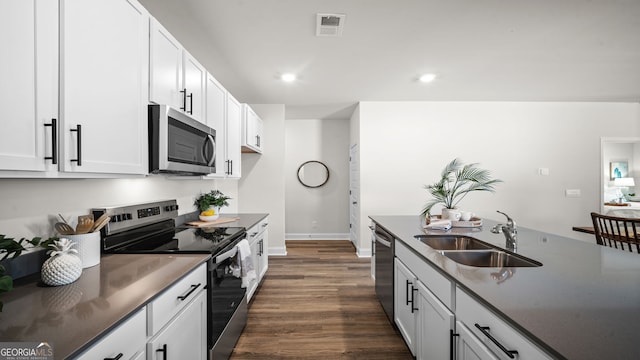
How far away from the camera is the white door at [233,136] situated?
299 centimetres

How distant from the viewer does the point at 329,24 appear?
231 centimetres

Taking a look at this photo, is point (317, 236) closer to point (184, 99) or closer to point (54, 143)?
point (184, 99)

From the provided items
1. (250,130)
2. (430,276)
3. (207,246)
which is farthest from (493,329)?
(250,130)

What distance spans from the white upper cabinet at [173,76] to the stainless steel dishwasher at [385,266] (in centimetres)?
183

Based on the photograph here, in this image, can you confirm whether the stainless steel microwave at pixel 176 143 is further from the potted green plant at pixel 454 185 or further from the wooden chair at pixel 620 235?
the wooden chair at pixel 620 235

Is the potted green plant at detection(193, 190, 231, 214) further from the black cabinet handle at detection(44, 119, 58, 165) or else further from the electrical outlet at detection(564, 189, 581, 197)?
the electrical outlet at detection(564, 189, 581, 197)

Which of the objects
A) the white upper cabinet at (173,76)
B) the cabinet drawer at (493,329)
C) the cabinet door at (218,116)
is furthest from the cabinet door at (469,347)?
the cabinet door at (218,116)

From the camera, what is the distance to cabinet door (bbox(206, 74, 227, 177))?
2.44 metres

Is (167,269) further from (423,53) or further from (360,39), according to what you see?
(423,53)

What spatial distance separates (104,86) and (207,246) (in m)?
0.98

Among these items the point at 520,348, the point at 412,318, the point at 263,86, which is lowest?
the point at 412,318

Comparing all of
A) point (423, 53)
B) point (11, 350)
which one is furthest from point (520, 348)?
point (423, 53)

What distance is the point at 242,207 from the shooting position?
471cm

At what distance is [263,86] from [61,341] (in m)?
3.51
